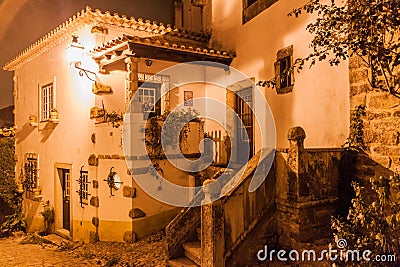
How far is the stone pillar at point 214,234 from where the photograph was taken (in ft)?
16.0

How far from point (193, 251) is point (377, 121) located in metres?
3.73

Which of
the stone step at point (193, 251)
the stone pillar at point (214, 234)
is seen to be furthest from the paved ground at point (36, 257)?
the stone pillar at point (214, 234)

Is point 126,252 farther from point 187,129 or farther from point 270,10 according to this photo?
point 270,10

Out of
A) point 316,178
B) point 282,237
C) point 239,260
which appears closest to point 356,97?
point 316,178

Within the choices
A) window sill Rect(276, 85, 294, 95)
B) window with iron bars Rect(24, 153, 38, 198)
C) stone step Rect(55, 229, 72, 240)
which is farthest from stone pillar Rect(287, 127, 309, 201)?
window with iron bars Rect(24, 153, 38, 198)

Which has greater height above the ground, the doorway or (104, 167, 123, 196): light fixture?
(104, 167, 123, 196): light fixture

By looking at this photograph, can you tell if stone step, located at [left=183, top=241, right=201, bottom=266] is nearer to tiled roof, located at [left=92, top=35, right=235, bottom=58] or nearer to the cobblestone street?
the cobblestone street

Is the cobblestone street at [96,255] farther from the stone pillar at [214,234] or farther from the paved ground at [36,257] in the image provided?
the stone pillar at [214,234]

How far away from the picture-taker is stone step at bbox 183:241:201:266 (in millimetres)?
5465

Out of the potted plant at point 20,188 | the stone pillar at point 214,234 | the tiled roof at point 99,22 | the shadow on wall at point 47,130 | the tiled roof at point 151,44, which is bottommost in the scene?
the potted plant at point 20,188

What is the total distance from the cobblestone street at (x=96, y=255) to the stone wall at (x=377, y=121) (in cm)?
419

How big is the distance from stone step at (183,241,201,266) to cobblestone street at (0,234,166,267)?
0.67 m

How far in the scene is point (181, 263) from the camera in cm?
564

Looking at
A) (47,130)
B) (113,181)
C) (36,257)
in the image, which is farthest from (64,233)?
(47,130)
